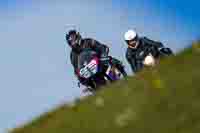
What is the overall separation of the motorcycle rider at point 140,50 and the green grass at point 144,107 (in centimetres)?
1188

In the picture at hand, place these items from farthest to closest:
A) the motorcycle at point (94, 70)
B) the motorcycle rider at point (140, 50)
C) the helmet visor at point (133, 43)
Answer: the motorcycle at point (94, 70), the helmet visor at point (133, 43), the motorcycle rider at point (140, 50)

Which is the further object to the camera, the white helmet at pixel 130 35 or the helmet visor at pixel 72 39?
the helmet visor at pixel 72 39

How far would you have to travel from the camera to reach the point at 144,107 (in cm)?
1282

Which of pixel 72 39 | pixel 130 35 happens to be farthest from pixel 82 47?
pixel 130 35

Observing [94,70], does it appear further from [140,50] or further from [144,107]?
[144,107]

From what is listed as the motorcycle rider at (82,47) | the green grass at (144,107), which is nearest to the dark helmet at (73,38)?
the motorcycle rider at (82,47)

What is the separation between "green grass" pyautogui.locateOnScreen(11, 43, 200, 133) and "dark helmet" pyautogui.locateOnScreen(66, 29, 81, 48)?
50.6 feet

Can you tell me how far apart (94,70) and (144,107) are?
18.2 meters

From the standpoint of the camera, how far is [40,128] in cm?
1480

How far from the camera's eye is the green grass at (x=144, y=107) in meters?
12.1

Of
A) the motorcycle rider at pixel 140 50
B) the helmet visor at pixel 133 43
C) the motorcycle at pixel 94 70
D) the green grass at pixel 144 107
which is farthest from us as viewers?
the motorcycle at pixel 94 70

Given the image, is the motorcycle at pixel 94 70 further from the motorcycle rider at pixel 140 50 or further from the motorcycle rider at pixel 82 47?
the motorcycle rider at pixel 140 50

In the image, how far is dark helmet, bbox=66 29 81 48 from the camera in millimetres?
31219

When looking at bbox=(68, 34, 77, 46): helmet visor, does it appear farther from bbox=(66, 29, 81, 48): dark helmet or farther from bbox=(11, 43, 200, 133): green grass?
bbox=(11, 43, 200, 133): green grass
